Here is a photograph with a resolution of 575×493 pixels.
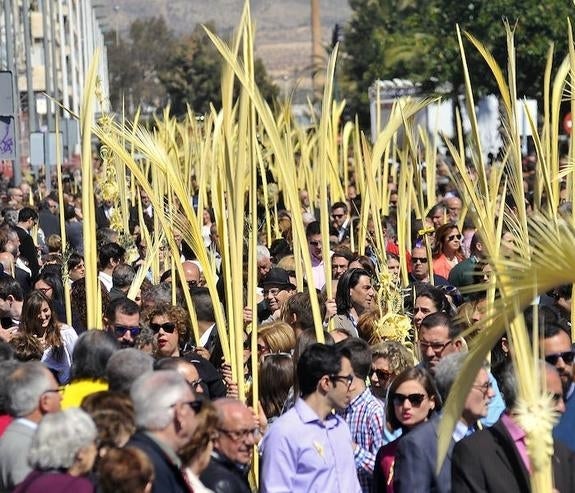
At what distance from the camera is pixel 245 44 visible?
28.7 feet

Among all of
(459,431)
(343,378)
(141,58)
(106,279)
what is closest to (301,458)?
(343,378)

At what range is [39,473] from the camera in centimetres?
615

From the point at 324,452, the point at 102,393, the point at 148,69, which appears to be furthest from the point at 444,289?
the point at 148,69

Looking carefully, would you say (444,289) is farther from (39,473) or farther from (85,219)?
(39,473)

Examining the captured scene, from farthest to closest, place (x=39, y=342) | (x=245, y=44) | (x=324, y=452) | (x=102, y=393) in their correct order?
(x=39, y=342) < (x=245, y=44) < (x=324, y=452) < (x=102, y=393)

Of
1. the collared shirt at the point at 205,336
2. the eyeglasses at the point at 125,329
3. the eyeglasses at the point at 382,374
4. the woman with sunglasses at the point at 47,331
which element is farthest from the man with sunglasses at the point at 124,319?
the eyeglasses at the point at 382,374

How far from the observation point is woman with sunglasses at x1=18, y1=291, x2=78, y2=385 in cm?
1034

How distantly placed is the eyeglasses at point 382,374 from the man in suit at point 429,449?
1683 mm

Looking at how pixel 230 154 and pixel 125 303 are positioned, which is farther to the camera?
pixel 125 303

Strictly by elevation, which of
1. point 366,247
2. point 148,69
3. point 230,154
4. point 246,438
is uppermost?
point 230,154

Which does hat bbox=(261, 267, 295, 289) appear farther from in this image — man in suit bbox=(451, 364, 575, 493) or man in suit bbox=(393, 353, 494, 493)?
man in suit bbox=(451, 364, 575, 493)

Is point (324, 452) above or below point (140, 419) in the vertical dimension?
below

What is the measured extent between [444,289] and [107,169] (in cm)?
472

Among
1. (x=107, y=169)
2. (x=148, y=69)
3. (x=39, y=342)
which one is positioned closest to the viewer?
(x=39, y=342)
